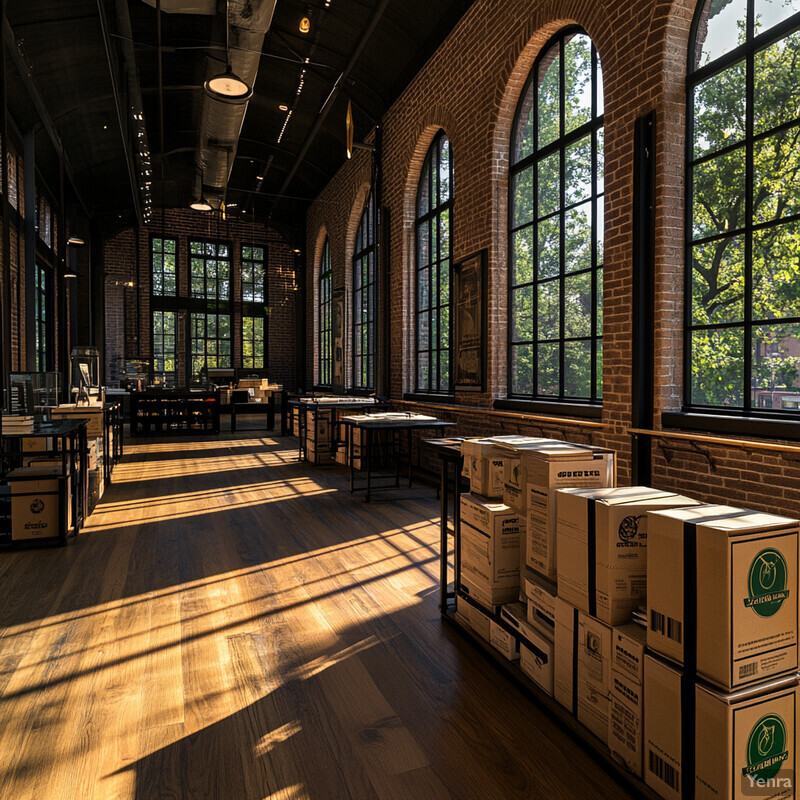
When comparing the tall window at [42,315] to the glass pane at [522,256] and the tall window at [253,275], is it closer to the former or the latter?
the tall window at [253,275]

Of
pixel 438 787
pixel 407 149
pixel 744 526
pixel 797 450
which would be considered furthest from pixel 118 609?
pixel 407 149

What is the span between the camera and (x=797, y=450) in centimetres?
290

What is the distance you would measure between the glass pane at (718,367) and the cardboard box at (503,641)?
215cm

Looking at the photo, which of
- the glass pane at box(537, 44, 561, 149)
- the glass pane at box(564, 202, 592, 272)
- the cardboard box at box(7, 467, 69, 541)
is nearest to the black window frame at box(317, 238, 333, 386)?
the glass pane at box(537, 44, 561, 149)

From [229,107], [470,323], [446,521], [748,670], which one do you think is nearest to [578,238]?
[470,323]

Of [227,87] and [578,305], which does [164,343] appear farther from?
[578,305]

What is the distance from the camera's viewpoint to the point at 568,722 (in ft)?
6.26

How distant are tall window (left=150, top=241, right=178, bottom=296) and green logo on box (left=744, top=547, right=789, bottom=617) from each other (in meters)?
15.3

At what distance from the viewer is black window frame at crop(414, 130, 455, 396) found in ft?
23.2

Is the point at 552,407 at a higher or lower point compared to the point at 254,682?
higher

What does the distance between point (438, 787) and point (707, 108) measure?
403cm

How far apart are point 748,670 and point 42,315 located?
12700 mm

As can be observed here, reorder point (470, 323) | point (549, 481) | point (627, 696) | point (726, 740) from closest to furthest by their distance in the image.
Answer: point (726, 740)
point (627, 696)
point (549, 481)
point (470, 323)

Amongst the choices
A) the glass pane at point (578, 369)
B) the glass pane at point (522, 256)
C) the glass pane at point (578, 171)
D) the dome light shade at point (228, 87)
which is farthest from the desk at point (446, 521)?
the dome light shade at point (228, 87)
